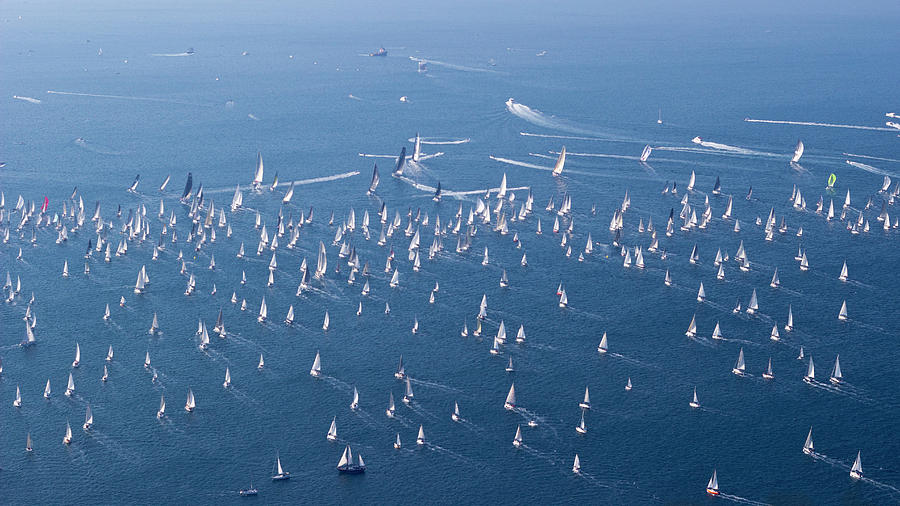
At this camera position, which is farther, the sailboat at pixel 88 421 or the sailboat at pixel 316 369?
the sailboat at pixel 316 369

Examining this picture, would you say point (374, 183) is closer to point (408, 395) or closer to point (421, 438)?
point (408, 395)

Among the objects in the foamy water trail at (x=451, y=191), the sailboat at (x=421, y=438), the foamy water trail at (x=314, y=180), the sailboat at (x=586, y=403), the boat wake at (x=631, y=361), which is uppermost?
the foamy water trail at (x=451, y=191)

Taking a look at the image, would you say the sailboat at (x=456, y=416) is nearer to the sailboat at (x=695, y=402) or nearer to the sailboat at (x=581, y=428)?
the sailboat at (x=581, y=428)

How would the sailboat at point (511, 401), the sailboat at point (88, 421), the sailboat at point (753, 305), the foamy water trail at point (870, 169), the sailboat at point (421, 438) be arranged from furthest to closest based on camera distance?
the foamy water trail at point (870, 169), the sailboat at point (753, 305), the sailboat at point (511, 401), the sailboat at point (88, 421), the sailboat at point (421, 438)

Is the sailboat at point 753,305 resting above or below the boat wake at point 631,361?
above

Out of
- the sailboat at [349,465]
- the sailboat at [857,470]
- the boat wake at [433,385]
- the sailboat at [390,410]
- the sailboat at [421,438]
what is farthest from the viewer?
the boat wake at [433,385]

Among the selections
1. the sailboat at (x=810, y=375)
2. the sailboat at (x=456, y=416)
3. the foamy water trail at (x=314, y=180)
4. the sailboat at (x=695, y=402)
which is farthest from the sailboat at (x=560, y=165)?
the sailboat at (x=456, y=416)

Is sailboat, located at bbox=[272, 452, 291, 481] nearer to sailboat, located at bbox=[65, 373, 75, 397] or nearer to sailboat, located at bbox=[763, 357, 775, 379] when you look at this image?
sailboat, located at bbox=[65, 373, 75, 397]

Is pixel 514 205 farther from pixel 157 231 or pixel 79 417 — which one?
pixel 79 417

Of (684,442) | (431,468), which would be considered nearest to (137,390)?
(431,468)
